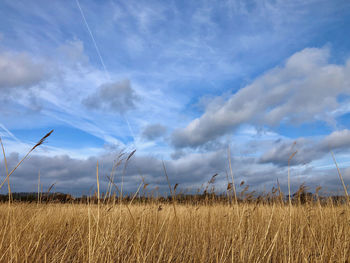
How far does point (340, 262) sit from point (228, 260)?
131cm

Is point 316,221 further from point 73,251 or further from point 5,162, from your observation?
point 5,162

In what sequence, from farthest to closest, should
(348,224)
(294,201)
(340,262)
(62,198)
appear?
(62,198) < (294,201) < (348,224) < (340,262)

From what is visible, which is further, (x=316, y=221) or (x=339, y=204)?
(x=339, y=204)

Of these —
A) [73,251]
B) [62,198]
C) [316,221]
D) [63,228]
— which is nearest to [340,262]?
[316,221]

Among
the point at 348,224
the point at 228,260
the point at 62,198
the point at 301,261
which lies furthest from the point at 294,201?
the point at 62,198

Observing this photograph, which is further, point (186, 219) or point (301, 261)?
point (186, 219)

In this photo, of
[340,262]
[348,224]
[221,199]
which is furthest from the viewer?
[221,199]

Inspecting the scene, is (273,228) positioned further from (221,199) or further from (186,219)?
(221,199)

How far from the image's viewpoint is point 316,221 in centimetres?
561

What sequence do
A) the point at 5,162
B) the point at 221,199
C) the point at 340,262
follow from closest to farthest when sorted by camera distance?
the point at 5,162 → the point at 340,262 → the point at 221,199

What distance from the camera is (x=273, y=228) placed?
525 centimetres

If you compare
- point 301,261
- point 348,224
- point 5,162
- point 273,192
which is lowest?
point 301,261

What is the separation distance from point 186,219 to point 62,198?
3.99 m

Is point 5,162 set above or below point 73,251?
above
